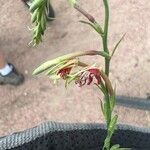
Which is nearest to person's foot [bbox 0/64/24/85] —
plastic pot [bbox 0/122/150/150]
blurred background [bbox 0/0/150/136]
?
blurred background [bbox 0/0/150/136]

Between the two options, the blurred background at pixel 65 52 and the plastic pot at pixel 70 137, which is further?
the blurred background at pixel 65 52

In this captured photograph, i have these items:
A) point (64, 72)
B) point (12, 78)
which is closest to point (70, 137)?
point (64, 72)

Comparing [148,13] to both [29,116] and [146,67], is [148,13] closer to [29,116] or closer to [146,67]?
[146,67]

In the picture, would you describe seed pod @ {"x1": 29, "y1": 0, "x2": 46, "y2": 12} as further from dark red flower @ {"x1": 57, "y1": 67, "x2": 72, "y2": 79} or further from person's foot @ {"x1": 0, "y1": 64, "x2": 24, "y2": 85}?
person's foot @ {"x1": 0, "y1": 64, "x2": 24, "y2": 85}

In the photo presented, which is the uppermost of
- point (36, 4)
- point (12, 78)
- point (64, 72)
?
point (36, 4)

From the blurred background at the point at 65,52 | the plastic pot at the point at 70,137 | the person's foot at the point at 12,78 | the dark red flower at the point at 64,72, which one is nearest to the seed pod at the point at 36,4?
the dark red flower at the point at 64,72

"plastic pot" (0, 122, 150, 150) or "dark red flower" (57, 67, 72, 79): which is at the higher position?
"dark red flower" (57, 67, 72, 79)

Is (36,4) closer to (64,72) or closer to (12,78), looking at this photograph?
(64,72)

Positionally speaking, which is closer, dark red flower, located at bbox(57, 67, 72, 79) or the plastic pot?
dark red flower, located at bbox(57, 67, 72, 79)

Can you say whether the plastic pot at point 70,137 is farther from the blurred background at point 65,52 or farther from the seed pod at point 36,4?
the blurred background at point 65,52
